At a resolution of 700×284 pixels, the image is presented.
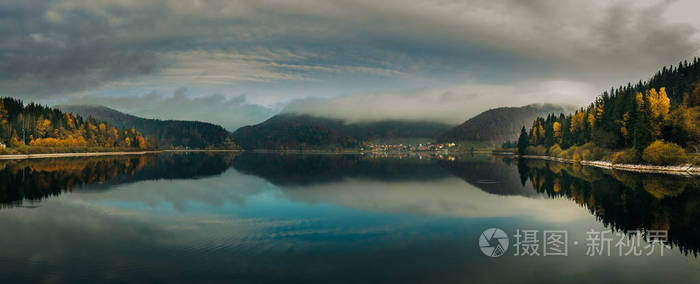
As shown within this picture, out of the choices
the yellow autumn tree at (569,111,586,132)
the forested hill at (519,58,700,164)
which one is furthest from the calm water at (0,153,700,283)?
the yellow autumn tree at (569,111,586,132)

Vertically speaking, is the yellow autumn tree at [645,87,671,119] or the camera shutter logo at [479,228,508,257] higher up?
the yellow autumn tree at [645,87,671,119]

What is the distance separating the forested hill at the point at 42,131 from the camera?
A: 410 feet

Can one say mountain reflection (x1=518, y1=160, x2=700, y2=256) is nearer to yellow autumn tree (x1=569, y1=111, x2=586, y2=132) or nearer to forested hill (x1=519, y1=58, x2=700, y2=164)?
forested hill (x1=519, y1=58, x2=700, y2=164)

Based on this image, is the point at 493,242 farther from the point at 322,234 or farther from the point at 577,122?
the point at 577,122

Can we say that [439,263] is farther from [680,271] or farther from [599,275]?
[680,271]

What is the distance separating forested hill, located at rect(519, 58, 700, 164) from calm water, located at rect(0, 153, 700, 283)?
41.7m

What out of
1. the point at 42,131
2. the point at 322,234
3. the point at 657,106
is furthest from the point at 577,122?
the point at 42,131

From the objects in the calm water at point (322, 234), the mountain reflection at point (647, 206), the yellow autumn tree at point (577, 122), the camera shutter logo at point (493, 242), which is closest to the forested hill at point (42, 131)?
the calm water at point (322, 234)

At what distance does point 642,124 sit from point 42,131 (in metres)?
191

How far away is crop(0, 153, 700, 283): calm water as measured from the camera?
1366cm

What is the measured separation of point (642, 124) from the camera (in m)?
70.6

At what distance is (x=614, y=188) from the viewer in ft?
133

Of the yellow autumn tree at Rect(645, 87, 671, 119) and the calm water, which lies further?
the yellow autumn tree at Rect(645, 87, 671, 119)

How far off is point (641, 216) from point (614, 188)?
62.2 feet
